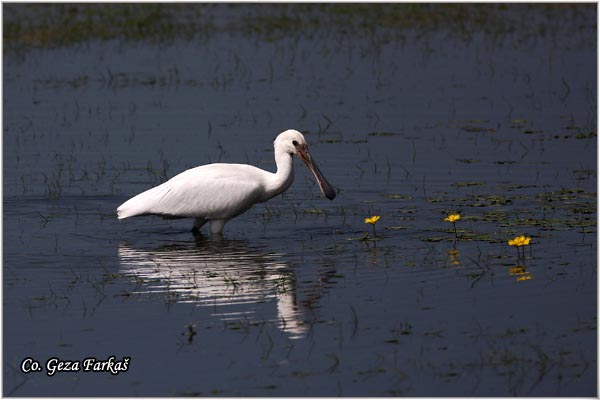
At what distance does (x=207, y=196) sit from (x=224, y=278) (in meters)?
2.02

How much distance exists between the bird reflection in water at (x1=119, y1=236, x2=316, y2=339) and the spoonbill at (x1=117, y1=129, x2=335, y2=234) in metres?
0.29

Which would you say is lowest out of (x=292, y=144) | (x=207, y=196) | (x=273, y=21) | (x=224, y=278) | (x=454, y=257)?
(x=224, y=278)

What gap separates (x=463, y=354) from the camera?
782 centimetres

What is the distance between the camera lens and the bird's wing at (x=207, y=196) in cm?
1166

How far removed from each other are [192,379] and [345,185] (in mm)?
6378

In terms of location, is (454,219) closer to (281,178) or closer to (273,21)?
(281,178)

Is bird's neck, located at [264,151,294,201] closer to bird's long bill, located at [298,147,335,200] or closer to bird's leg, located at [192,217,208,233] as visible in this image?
bird's long bill, located at [298,147,335,200]

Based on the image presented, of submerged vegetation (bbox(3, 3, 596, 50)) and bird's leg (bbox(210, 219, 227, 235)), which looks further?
submerged vegetation (bbox(3, 3, 596, 50))

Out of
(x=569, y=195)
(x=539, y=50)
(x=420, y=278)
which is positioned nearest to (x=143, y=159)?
(x=569, y=195)

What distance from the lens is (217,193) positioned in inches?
459

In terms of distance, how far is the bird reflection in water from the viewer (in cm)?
882

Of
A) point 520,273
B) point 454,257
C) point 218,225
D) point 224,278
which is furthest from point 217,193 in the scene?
point 520,273

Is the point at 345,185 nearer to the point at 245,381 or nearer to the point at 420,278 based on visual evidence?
the point at 420,278

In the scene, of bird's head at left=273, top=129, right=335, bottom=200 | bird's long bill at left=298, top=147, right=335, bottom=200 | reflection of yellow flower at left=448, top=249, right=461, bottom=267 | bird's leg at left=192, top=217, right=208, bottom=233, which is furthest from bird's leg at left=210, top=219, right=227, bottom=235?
reflection of yellow flower at left=448, top=249, right=461, bottom=267
